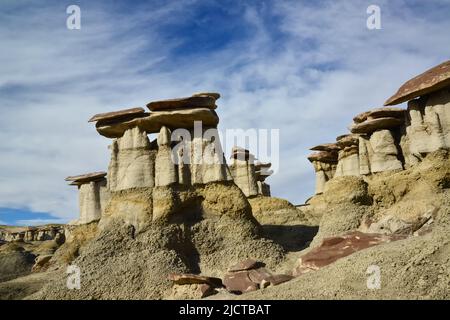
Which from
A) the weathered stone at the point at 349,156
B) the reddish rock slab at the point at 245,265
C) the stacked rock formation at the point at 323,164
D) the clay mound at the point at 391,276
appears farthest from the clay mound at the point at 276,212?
the clay mound at the point at 391,276

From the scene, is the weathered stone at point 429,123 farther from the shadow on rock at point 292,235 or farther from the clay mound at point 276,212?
the clay mound at point 276,212

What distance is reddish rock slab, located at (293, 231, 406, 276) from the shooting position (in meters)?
14.7

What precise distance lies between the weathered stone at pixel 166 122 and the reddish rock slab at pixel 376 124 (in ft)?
20.3

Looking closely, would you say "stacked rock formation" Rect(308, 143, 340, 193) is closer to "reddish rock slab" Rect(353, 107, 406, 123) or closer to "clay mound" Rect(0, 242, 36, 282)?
"reddish rock slab" Rect(353, 107, 406, 123)

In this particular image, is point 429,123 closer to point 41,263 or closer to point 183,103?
point 183,103

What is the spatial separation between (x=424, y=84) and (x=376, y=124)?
154 inches

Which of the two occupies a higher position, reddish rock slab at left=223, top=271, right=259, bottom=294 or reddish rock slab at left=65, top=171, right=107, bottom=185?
reddish rock slab at left=65, top=171, right=107, bottom=185

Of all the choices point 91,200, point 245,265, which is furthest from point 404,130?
point 91,200

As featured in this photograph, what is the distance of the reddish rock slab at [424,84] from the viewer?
16.4 m

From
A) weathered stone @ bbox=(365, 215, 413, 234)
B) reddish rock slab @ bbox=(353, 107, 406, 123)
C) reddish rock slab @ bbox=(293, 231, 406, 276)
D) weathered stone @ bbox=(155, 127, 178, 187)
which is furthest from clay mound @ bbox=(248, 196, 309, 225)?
reddish rock slab @ bbox=(293, 231, 406, 276)

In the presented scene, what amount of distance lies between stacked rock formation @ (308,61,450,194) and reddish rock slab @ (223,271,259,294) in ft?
23.9

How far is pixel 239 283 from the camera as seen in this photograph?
15.0m
